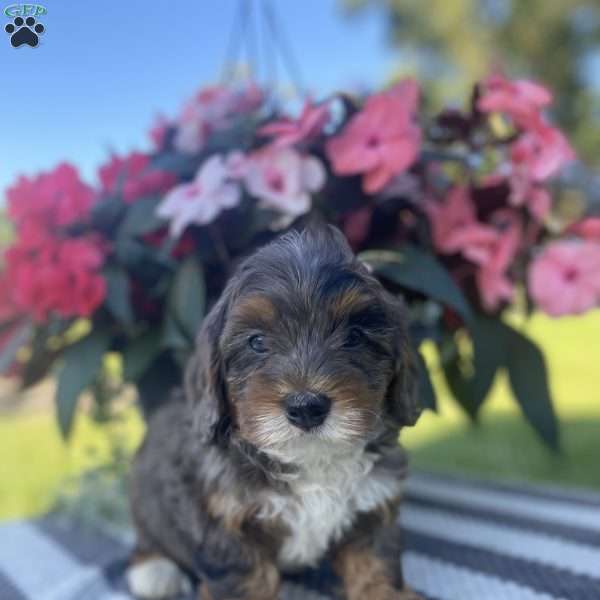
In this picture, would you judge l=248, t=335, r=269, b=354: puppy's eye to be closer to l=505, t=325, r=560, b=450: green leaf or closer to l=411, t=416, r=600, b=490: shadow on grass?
l=505, t=325, r=560, b=450: green leaf

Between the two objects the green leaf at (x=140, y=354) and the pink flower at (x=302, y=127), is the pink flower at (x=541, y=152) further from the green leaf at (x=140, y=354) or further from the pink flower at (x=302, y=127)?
the green leaf at (x=140, y=354)

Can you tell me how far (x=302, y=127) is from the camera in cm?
231

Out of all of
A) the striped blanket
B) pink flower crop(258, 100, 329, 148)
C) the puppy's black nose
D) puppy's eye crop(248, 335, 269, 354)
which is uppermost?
pink flower crop(258, 100, 329, 148)

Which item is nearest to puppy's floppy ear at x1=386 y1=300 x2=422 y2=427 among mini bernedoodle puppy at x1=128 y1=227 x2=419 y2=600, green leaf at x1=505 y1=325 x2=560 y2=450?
mini bernedoodle puppy at x1=128 y1=227 x2=419 y2=600

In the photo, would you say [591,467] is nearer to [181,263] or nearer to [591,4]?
[181,263]

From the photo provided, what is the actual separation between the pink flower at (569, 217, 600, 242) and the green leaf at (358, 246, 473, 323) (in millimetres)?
644

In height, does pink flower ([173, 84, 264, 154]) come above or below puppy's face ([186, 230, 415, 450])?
above

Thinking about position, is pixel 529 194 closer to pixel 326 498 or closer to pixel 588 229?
pixel 588 229

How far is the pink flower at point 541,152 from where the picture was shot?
2484 mm

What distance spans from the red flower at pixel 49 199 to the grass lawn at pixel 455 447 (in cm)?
96

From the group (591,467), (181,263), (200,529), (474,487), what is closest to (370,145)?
(181,263)

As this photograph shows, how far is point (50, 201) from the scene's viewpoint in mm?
2553

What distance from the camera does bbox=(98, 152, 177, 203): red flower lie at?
2.60 meters

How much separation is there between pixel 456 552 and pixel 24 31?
214 centimetres
